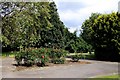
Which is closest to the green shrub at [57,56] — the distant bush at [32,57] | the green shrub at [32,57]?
the distant bush at [32,57]

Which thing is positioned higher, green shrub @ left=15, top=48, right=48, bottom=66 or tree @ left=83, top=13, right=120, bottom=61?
tree @ left=83, top=13, right=120, bottom=61

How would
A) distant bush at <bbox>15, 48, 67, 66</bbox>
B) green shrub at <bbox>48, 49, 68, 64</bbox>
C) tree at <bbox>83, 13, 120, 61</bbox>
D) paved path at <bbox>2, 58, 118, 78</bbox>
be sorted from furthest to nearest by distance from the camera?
tree at <bbox>83, 13, 120, 61</bbox> → green shrub at <bbox>48, 49, 68, 64</bbox> → distant bush at <bbox>15, 48, 67, 66</bbox> → paved path at <bbox>2, 58, 118, 78</bbox>

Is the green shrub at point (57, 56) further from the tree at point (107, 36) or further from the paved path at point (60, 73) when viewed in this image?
the tree at point (107, 36)

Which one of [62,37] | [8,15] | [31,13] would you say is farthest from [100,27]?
[62,37]

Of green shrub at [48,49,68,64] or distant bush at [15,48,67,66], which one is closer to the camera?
distant bush at [15,48,67,66]

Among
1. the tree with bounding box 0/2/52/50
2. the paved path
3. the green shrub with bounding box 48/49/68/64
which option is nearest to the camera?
the paved path

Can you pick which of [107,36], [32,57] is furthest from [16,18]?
[107,36]

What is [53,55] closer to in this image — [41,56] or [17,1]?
[41,56]

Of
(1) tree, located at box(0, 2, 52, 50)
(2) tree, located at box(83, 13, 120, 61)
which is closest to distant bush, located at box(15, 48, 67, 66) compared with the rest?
(1) tree, located at box(0, 2, 52, 50)

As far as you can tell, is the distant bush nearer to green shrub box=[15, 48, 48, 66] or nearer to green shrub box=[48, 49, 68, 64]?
green shrub box=[15, 48, 48, 66]

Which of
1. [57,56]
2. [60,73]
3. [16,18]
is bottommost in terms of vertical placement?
[60,73]

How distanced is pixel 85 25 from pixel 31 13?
47.6 m

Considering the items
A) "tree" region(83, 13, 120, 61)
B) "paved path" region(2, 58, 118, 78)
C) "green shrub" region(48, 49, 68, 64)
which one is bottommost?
"paved path" region(2, 58, 118, 78)

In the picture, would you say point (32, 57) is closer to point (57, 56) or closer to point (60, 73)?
point (57, 56)
